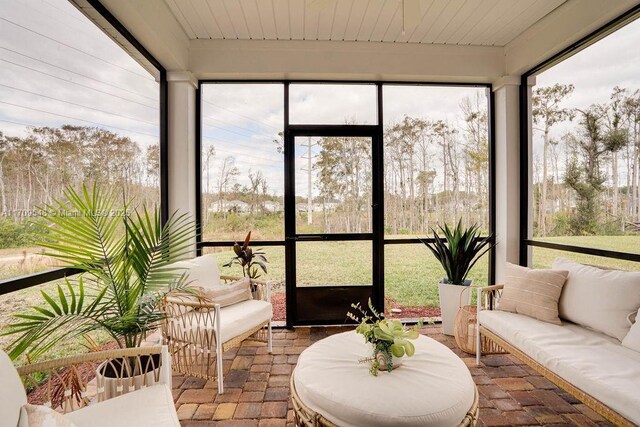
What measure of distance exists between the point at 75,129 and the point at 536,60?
4.05 m

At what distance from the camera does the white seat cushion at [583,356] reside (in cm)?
159

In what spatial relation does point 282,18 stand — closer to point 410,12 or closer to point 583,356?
point 410,12

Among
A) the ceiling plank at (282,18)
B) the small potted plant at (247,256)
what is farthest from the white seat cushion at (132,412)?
the ceiling plank at (282,18)

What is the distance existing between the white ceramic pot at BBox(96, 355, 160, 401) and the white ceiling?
9.34ft

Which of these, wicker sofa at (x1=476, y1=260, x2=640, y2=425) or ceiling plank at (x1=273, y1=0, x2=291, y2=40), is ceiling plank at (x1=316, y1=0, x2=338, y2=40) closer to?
ceiling plank at (x1=273, y1=0, x2=291, y2=40)

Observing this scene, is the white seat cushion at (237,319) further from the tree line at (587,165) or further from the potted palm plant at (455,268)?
the tree line at (587,165)

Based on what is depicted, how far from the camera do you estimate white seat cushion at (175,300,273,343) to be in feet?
8.07

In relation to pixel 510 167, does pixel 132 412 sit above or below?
below

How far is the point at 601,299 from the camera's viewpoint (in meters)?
2.21

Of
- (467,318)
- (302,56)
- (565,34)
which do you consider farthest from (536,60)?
(467,318)

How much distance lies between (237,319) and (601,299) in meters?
2.53

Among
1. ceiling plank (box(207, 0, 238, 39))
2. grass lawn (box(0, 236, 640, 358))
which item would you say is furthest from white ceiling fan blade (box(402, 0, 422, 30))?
grass lawn (box(0, 236, 640, 358))

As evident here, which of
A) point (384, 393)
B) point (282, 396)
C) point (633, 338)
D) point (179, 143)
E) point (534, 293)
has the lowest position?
point (282, 396)

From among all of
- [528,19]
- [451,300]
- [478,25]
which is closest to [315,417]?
[451,300]
